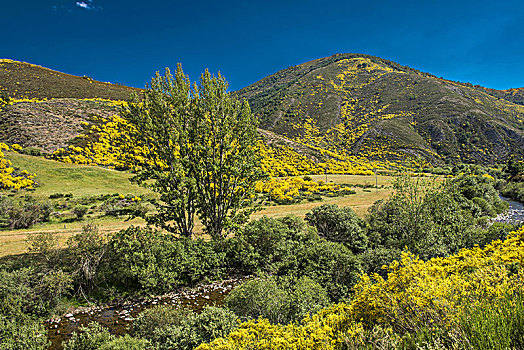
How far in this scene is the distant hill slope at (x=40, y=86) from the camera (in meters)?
56.8

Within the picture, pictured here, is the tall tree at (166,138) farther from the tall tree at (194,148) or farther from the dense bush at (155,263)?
the dense bush at (155,263)

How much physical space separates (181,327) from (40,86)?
82.2m

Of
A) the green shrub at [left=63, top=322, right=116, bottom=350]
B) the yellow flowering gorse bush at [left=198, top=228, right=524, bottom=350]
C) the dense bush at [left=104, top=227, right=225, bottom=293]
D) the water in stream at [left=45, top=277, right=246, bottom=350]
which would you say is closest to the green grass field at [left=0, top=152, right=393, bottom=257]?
the dense bush at [left=104, top=227, right=225, bottom=293]

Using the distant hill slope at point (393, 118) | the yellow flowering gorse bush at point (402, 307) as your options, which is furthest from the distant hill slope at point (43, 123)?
the distant hill slope at point (393, 118)

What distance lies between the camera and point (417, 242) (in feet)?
38.2

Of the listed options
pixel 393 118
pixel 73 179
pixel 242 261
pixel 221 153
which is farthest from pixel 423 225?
pixel 393 118

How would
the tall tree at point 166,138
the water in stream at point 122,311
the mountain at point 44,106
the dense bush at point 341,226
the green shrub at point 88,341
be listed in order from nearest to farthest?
the green shrub at point 88,341 < the water in stream at point 122,311 < the tall tree at point 166,138 < the dense bush at point 341,226 < the mountain at point 44,106

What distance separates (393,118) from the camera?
95.4 m

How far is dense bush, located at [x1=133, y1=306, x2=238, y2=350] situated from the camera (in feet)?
18.0

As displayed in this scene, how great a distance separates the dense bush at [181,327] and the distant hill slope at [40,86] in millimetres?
60815

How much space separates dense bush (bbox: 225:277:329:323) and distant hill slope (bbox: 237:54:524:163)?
7894 cm

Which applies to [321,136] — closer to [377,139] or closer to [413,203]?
[377,139]

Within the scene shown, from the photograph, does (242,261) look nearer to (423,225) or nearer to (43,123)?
(423,225)

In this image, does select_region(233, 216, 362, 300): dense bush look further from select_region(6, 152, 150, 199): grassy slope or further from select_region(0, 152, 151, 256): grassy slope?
select_region(6, 152, 150, 199): grassy slope
